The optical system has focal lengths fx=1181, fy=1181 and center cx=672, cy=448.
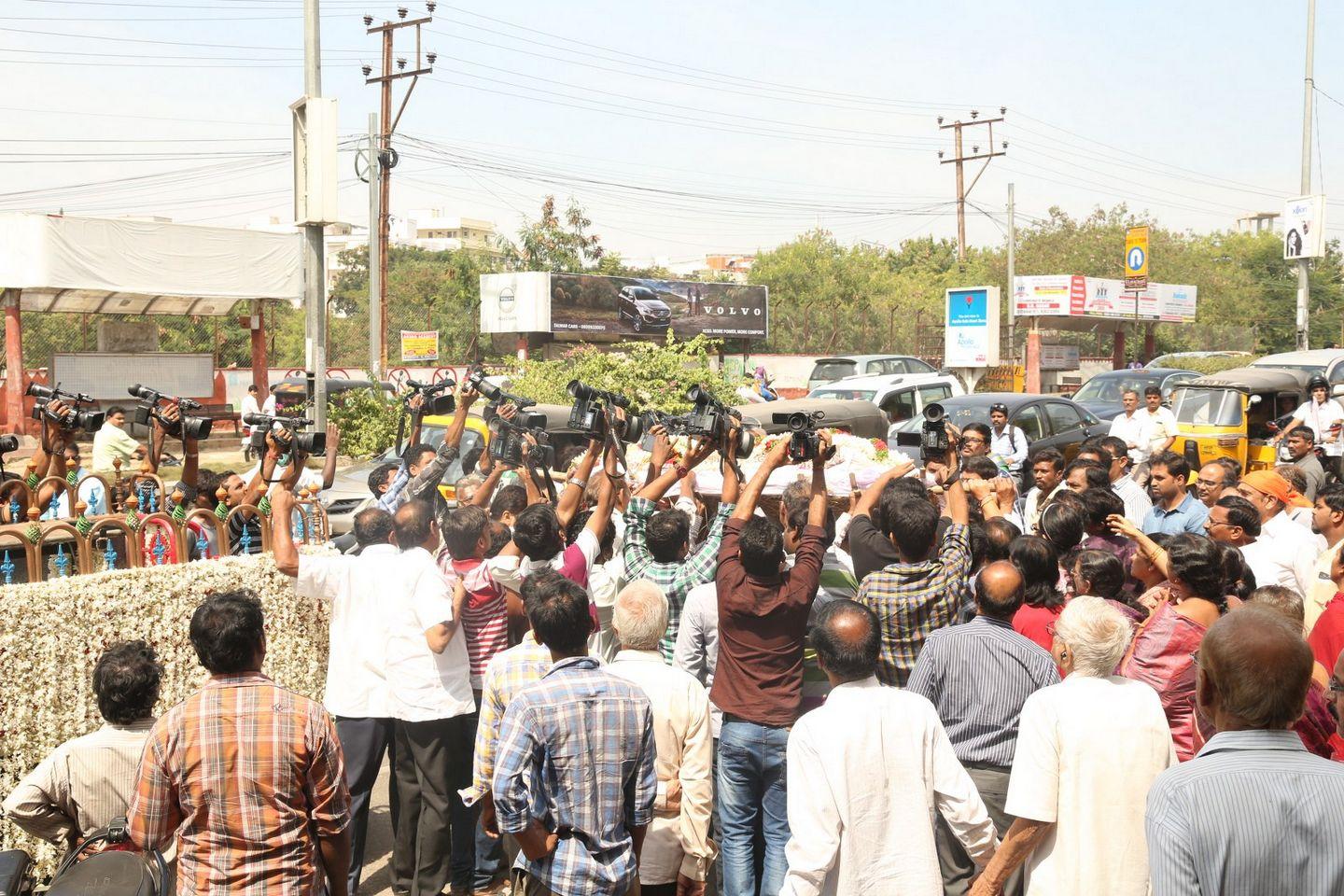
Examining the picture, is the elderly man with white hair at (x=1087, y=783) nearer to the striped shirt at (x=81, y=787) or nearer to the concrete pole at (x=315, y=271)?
the striped shirt at (x=81, y=787)

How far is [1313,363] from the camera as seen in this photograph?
20.6 m

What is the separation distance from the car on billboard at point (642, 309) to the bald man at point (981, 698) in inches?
1286

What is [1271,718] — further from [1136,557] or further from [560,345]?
[560,345]

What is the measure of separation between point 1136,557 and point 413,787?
11.7ft

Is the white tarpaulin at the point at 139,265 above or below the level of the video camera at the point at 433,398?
above

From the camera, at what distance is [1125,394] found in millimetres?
14258

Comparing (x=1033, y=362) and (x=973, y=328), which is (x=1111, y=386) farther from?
(x=1033, y=362)

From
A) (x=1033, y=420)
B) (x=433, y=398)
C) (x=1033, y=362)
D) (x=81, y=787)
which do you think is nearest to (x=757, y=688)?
(x=81, y=787)

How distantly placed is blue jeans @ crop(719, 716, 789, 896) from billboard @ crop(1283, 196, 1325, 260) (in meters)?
26.6

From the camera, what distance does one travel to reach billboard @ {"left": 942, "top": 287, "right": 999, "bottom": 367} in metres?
33.8

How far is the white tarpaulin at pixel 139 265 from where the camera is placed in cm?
1970

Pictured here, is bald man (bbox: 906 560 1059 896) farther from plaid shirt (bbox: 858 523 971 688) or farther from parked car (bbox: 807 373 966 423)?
parked car (bbox: 807 373 966 423)

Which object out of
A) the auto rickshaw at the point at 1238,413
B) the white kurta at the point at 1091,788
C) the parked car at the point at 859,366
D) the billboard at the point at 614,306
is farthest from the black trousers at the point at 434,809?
the billboard at the point at 614,306

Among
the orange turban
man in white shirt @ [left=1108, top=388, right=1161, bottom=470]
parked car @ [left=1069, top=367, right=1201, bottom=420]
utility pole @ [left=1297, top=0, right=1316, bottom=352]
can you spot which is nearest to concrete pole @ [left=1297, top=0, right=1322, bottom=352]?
utility pole @ [left=1297, top=0, right=1316, bottom=352]
